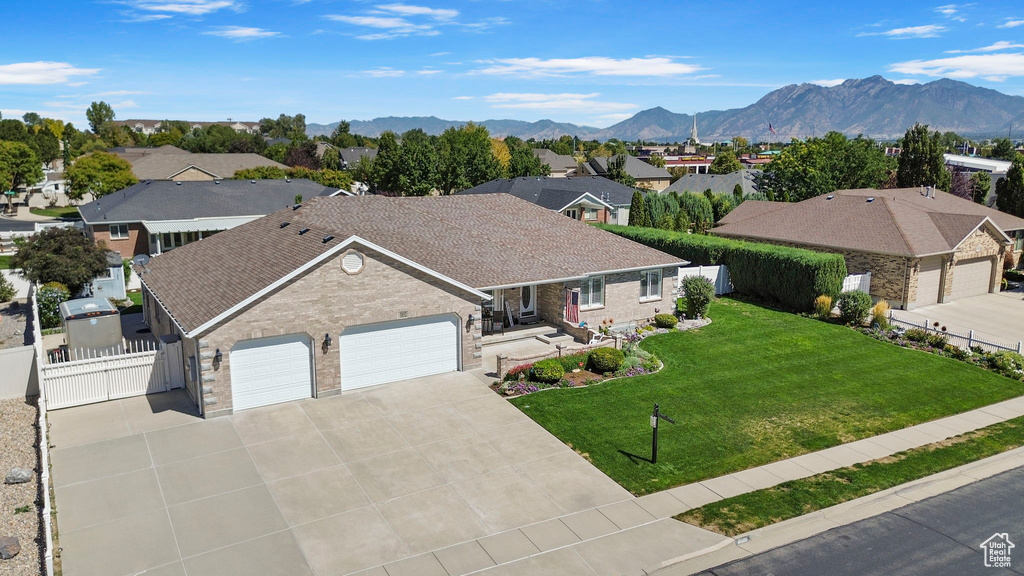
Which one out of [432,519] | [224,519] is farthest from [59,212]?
[432,519]

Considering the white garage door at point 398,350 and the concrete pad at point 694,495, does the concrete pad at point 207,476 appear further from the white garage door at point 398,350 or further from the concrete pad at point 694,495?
the concrete pad at point 694,495

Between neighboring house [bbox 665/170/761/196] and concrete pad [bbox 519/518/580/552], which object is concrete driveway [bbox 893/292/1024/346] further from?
neighboring house [bbox 665/170/761/196]

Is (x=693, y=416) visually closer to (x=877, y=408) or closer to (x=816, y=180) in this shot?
(x=877, y=408)

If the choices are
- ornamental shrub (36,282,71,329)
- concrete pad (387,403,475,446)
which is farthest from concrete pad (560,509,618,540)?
ornamental shrub (36,282,71,329)

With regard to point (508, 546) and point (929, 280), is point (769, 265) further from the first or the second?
point (508, 546)

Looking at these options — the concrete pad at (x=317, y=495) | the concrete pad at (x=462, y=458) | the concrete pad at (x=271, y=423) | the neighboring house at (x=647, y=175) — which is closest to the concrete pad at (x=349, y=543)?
the concrete pad at (x=317, y=495)

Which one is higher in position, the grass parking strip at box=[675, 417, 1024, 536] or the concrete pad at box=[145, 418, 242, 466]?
the concrete pad at box=[145, 418, 242, 466]

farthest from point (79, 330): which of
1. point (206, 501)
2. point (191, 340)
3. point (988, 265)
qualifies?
point (988, 265)

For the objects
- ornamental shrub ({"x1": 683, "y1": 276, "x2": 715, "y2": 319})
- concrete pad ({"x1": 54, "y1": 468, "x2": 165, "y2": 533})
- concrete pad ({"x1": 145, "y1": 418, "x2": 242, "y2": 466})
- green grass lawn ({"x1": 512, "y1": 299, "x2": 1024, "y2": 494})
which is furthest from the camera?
ornamental shrub ({"x1": 683, "y1": 276, "x2": 715, "y2": 319})
